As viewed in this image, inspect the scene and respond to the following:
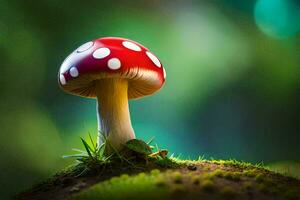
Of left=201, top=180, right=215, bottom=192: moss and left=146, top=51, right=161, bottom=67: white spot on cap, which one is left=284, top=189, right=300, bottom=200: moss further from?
left=146, top=51, right=161, bottom=67: white spot on cap

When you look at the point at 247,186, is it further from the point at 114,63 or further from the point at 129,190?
the point at 114,63

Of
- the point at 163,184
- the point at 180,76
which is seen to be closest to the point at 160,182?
the point at 163,184

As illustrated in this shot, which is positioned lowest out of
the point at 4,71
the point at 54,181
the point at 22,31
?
the point at 54,181

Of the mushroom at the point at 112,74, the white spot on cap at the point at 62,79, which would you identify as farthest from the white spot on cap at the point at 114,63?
the white spot on cap at the point at 62,79

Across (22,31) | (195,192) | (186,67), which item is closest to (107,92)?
(195,192)

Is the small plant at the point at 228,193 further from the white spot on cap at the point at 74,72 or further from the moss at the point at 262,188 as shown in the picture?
the white spot on cap at the point at 74,72

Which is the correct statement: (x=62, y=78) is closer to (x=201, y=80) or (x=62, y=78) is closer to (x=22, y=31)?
(x=22, y=31)
